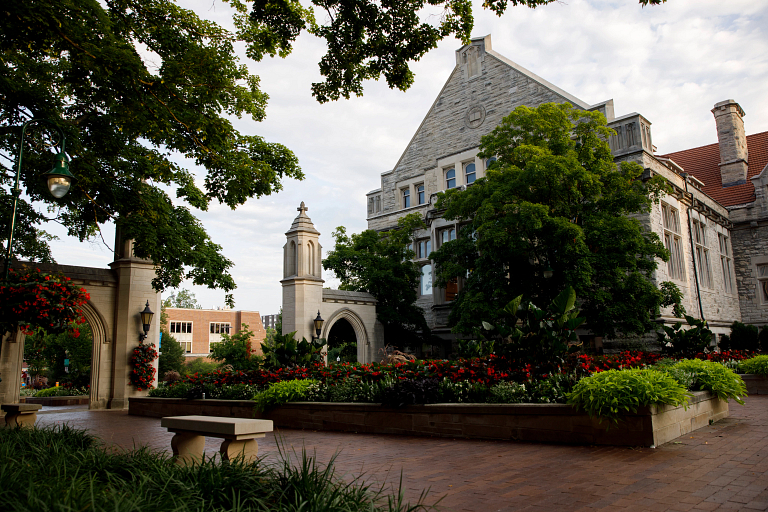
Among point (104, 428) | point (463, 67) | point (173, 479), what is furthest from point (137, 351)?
point (463, 67)

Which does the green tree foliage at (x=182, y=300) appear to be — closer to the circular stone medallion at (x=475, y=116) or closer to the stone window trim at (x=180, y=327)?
the stone window trim at (x=180, y=327)

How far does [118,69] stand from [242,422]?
6.58 m

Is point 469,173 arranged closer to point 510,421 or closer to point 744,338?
point 744,338

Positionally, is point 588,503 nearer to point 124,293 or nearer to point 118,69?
point 118,69

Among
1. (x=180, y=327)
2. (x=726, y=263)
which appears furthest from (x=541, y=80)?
(x=180, y=327)

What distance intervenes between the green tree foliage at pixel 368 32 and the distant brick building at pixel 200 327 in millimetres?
61591

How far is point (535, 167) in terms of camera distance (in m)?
16.7

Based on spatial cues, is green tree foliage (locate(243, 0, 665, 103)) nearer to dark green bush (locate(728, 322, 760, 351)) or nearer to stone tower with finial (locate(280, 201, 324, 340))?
stone tower with finial (locate(280, 201, 324, 340))

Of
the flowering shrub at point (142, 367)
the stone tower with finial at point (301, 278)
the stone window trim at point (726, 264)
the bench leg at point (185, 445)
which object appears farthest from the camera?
the stone window trim at point (726, 264)

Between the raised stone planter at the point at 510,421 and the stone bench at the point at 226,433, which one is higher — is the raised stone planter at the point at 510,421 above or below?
below

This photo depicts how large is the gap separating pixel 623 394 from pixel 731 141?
2783 cm

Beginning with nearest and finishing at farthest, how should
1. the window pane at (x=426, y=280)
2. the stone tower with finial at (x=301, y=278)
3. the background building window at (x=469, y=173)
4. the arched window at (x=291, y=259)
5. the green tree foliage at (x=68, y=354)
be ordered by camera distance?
the stone tower with finial at (x=301, y=278)
the arched window at (x=291, y=259)
the background building window at (x=469, y=173)
the window pane at (x=426, y=280)
the green tree foliage at (x=68, y=354)

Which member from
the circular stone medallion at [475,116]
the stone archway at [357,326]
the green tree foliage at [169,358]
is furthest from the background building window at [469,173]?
the green tree foliage at [169,358]

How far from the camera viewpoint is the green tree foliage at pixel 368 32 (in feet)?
24.9
